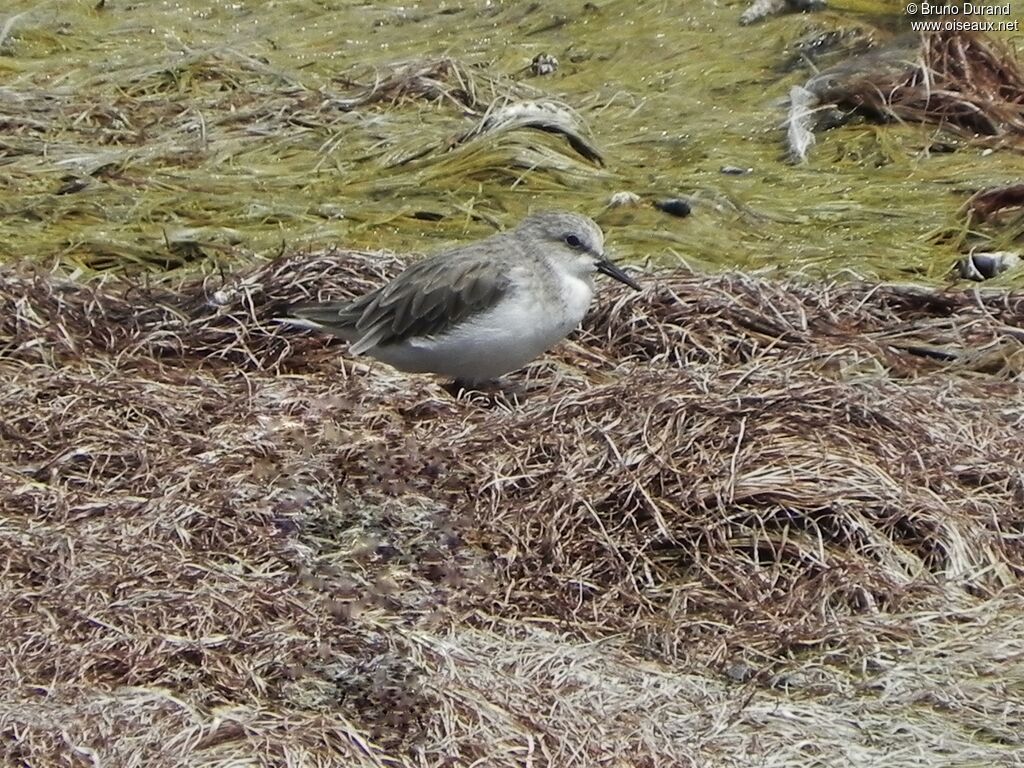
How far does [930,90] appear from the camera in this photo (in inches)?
397

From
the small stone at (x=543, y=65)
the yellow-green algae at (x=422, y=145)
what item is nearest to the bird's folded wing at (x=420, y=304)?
the yellow-green algae at (x=422, y=145)

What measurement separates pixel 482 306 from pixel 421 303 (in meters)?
0.25

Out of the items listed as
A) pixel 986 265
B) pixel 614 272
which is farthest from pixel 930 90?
pixel 614 272

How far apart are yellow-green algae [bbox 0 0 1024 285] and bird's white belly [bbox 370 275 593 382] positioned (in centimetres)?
Answer: 130

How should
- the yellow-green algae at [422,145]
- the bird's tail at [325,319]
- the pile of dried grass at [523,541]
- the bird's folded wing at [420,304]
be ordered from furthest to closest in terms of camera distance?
the yellow-green algae at [422,145] < the bird's tail at [325,319] < the bird's folded wing at [420,304] < the pile of dried grass at [523,541]

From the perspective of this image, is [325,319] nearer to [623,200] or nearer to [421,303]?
[421,303]

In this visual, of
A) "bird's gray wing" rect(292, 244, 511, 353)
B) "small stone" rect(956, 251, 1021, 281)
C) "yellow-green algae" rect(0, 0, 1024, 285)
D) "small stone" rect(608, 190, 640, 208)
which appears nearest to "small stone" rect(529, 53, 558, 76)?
"yellow-green algae" rect(0, 0, 1024, 285)

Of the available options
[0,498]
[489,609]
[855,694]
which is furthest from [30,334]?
[855,694]

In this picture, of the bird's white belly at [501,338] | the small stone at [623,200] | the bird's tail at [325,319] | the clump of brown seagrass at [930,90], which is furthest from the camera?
the clump of brown seagrass at [930,90]

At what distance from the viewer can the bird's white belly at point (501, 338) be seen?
6730 millimetres

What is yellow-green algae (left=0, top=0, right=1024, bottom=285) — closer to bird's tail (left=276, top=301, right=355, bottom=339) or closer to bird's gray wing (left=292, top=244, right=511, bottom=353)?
bird's tail (left=276, top=301, right=355, bottom=339)

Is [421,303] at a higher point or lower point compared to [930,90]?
higher

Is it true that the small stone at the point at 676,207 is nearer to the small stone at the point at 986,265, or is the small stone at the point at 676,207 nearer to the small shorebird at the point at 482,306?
the small stone at the point at 986,265

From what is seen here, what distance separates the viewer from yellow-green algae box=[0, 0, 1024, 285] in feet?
28.4
